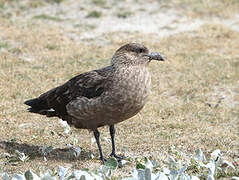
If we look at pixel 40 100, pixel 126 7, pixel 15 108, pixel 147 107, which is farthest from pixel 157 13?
pixel 40 100

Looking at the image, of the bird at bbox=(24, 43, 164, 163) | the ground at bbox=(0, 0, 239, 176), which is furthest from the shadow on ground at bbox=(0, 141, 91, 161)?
the bird at bbox=(24, 43, 164, 163)

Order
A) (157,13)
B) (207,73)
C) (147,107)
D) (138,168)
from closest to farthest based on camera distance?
(138,168) → (147,107) → (207,73) → (157,13)

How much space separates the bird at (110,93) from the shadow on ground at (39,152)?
29cm

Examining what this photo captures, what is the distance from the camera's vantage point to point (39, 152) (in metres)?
5.38

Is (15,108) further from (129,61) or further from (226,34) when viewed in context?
(226,34)

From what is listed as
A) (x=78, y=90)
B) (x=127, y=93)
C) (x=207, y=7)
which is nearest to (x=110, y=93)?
(x=127, y=93)

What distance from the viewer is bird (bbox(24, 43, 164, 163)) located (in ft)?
16.3

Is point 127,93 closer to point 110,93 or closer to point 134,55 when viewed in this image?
point 110,93

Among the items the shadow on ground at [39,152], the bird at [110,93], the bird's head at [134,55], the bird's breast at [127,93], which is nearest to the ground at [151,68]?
the shadow on ground at [39,152]

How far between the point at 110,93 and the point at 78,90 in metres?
0.51

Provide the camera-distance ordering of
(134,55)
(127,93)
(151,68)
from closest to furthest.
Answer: (127,93), (134,55), (151,68)

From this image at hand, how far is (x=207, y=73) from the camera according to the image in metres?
8.87

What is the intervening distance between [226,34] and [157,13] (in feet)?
7.06

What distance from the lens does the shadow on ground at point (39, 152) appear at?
5.27 m
